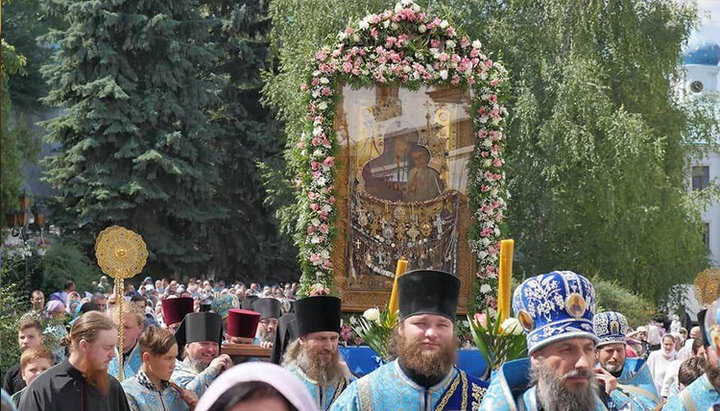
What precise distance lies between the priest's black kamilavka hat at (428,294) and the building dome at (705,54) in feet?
196

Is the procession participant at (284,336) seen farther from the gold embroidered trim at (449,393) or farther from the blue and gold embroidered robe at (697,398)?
the blue and gold embroidered robe at (697,398)

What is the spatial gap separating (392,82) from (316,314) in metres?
7.75

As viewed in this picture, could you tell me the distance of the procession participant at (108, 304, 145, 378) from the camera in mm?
8719

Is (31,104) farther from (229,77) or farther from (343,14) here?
(343,14)

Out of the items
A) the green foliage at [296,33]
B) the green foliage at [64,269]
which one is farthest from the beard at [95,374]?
the green foliage at [64,269]

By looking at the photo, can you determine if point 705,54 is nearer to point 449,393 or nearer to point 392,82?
point 392,82

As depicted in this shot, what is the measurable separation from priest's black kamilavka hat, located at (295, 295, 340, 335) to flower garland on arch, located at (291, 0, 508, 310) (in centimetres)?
722

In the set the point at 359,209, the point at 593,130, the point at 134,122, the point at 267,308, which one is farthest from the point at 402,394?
the point at 134,122

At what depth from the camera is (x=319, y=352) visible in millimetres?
7125

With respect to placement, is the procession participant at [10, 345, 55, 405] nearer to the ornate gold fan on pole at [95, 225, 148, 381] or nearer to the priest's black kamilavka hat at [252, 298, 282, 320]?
the ornate gold fan on pole at [95, 225, 148, 381]

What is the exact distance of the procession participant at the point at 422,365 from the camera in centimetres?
552

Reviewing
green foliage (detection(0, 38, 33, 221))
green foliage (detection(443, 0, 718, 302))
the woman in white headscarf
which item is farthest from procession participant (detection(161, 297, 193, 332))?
green foliage (detection(443, 0, 718, 302))

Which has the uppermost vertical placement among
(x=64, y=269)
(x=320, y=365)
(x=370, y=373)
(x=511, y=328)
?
(x=511, y=328)

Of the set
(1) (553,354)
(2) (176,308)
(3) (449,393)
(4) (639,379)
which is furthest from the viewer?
(2) (176,308)
